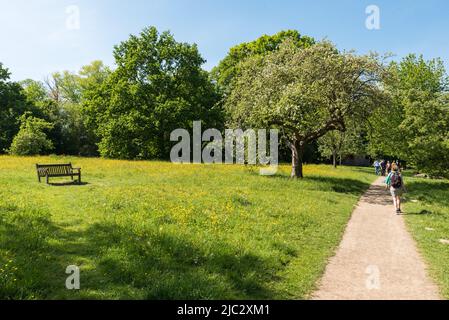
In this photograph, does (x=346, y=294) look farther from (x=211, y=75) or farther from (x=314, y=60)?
(x=211, y=75)

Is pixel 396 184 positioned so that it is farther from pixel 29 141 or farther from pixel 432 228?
pixel 29 141

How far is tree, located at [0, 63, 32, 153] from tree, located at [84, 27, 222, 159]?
13970mm

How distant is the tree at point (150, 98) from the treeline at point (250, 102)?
0.46 feet

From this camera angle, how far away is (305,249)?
1155cm

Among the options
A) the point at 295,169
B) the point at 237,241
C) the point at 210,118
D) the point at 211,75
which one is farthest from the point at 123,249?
the point at 211,75

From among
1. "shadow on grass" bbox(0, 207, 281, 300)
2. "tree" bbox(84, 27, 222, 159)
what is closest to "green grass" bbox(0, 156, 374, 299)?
"shadow on grass" bbox(0, 207, 281, 300)

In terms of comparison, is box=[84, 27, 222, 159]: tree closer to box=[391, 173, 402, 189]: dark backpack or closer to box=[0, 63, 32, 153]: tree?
box=[0, 63, 32, 153]: tree

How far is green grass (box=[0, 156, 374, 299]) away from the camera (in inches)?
303

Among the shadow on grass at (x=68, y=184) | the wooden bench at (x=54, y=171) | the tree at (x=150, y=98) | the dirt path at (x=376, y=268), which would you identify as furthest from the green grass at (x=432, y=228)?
the tree at (x=150, y=98)

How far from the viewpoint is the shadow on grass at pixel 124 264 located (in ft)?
24.2

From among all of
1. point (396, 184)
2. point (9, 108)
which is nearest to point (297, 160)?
point (396, 184)

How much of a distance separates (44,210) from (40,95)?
78.6m

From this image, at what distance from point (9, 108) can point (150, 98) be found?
2537 centimetres

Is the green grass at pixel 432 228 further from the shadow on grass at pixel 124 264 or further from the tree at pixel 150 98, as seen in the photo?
the tree at pixel 150 98
